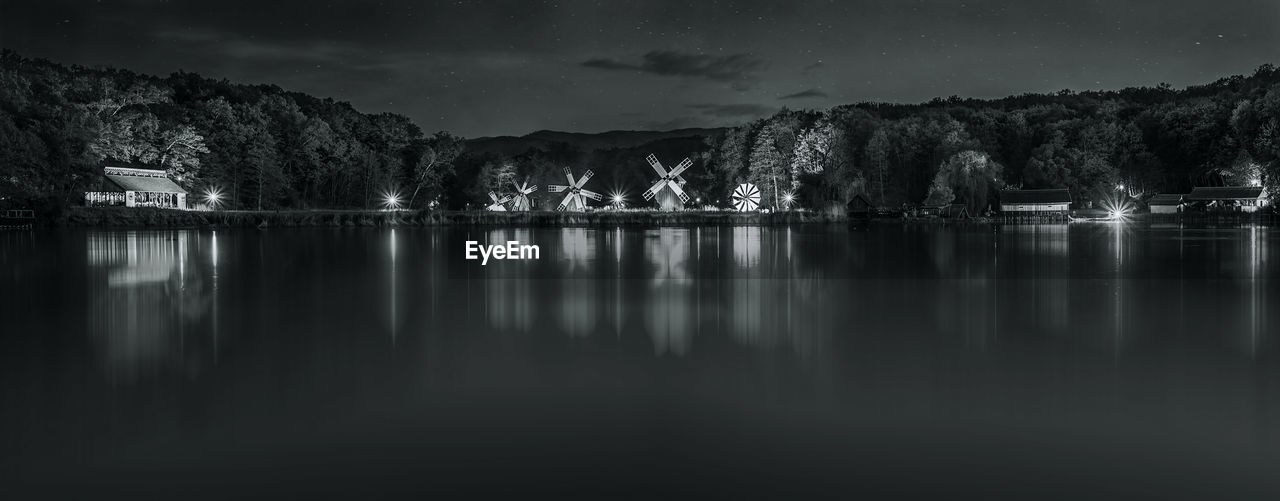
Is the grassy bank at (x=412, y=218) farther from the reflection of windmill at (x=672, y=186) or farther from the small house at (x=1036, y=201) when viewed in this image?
the small house at (x=1036, y=201)

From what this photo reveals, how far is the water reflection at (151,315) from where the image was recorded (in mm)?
8219

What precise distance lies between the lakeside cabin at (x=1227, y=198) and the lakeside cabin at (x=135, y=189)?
74.4 m

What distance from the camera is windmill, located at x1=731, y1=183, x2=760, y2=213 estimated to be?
66.9 meters

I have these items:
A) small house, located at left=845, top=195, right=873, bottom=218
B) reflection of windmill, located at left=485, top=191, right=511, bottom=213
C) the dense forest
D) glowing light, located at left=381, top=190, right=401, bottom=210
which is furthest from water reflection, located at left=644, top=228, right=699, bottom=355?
reflection of windmill, located at left=485, top=191, right=511, bottom=213

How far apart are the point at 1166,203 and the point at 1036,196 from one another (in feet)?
44.1

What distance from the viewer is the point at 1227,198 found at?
66.4 meters

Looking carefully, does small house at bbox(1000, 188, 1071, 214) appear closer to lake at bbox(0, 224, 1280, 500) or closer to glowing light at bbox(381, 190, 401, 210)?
glowing light at bbox(381, 190, 401, 210)

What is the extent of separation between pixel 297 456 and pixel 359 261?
18991 millimetres

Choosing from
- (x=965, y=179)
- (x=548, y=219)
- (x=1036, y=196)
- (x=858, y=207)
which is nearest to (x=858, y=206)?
(x=858, y=207)

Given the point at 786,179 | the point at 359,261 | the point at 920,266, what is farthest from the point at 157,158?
the point at 920,266

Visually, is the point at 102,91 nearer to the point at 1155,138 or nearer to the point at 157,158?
the point at 157,158

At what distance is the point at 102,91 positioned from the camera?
5134 cm

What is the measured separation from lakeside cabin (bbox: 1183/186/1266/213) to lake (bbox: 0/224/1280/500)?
61813 mm

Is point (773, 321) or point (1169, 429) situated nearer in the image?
point (1169, 429)
